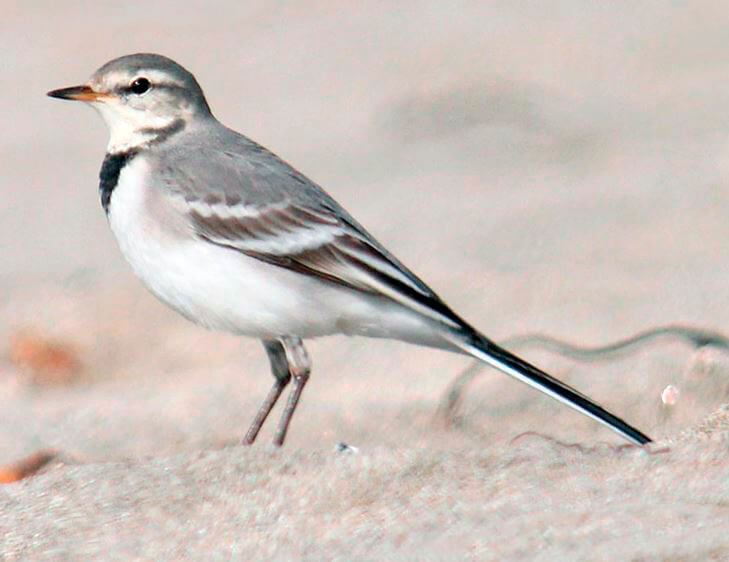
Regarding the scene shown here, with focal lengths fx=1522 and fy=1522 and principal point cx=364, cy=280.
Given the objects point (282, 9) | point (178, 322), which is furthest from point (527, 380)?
point (282, 9)

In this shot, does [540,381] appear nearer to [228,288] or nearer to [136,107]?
[228,288]

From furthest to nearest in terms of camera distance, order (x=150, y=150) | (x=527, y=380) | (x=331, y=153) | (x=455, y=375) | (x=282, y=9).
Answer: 1. (x=282, y=9)
2. (x=331, y=153)
3. (x=455, y=375)
4. (x=150, y=150)
5. (x=527, y=380)

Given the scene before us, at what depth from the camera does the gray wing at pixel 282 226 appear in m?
5.27

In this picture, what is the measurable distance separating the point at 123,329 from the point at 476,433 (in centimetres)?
253

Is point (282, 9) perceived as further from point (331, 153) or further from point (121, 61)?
point (121, 61)

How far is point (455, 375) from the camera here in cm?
677

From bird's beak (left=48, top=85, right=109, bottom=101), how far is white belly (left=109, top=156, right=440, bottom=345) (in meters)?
0.47

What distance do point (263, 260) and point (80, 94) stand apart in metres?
1.03

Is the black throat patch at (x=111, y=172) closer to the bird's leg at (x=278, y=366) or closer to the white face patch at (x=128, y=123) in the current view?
the white face patch at (x=128, y=123)

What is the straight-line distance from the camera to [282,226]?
17.6ft

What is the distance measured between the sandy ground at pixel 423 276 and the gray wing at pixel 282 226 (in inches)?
23.5

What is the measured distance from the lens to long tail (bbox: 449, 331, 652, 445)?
4984mm

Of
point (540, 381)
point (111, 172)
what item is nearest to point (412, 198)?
point (111, 172)

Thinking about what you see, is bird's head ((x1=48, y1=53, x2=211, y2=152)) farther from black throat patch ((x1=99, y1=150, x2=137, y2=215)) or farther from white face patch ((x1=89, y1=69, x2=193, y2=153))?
black throat patch ((x1=99, y1=150, x2=137, y2=215))
